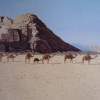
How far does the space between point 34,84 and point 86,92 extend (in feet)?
3.52

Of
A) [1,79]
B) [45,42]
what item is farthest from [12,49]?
[1,79]

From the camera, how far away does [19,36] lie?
2102cm

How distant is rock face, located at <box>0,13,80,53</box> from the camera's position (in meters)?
20.2

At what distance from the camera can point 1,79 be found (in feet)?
23.5

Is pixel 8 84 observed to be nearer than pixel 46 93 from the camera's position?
No

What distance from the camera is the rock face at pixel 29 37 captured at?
20172 mm

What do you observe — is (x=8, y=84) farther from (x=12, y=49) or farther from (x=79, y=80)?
(x=12, y=49)

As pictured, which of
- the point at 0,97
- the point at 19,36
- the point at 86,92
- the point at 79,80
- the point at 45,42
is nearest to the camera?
the point at 0,97

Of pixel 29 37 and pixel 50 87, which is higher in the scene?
pixel 29 37

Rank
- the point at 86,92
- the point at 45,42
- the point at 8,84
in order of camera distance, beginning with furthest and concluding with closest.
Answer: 1. the point at 45,42
2. the point at 8,84
3. the point at 86,92

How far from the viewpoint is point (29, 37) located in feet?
72.6

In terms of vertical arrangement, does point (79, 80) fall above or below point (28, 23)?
below

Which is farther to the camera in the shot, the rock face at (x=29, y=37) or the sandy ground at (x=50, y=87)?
the rock face at (x=29, y=37)

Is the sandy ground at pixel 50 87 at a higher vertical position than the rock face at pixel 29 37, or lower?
lower
